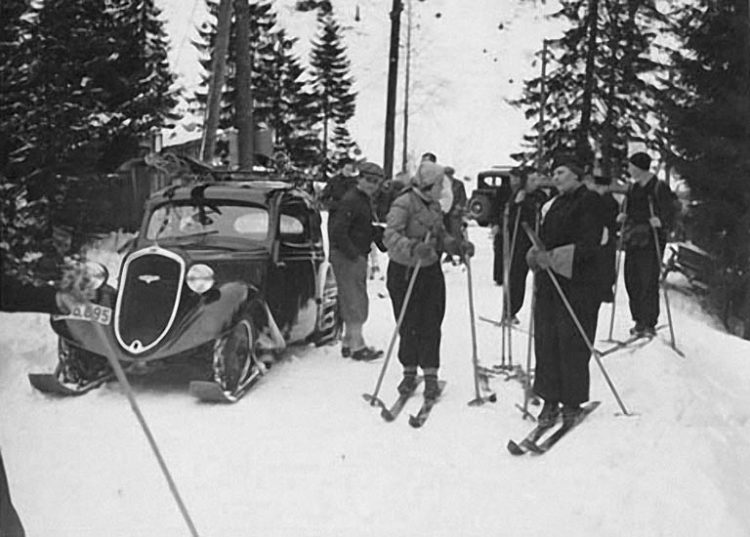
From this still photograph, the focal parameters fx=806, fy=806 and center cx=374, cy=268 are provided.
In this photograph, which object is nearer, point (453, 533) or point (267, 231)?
point (453, 533)

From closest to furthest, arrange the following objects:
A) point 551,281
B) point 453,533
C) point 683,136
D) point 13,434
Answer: point 13,434
point 453,533
point 683,136
point 551,281

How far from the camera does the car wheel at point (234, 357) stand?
249cm

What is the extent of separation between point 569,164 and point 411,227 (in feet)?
3.15

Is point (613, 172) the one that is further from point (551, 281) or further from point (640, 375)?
point (640, 375)

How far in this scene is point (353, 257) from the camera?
3.88 metres

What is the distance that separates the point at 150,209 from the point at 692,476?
174cm

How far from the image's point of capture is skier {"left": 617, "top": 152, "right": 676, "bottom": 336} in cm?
242

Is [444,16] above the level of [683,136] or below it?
above

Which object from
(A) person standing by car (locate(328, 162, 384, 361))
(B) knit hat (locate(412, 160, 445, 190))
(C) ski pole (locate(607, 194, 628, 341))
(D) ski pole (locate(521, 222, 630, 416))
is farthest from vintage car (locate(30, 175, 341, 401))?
(C) ski pole (locate(607, 194, 628, 341))

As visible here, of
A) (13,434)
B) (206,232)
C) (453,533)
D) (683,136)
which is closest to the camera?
(13,434)

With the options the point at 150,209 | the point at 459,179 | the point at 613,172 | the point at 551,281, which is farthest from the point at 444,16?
the point at 551,281

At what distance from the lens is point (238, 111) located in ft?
6.88

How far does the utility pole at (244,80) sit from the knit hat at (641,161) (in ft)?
3.68

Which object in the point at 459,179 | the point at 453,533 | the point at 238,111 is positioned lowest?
the point at 453,533
